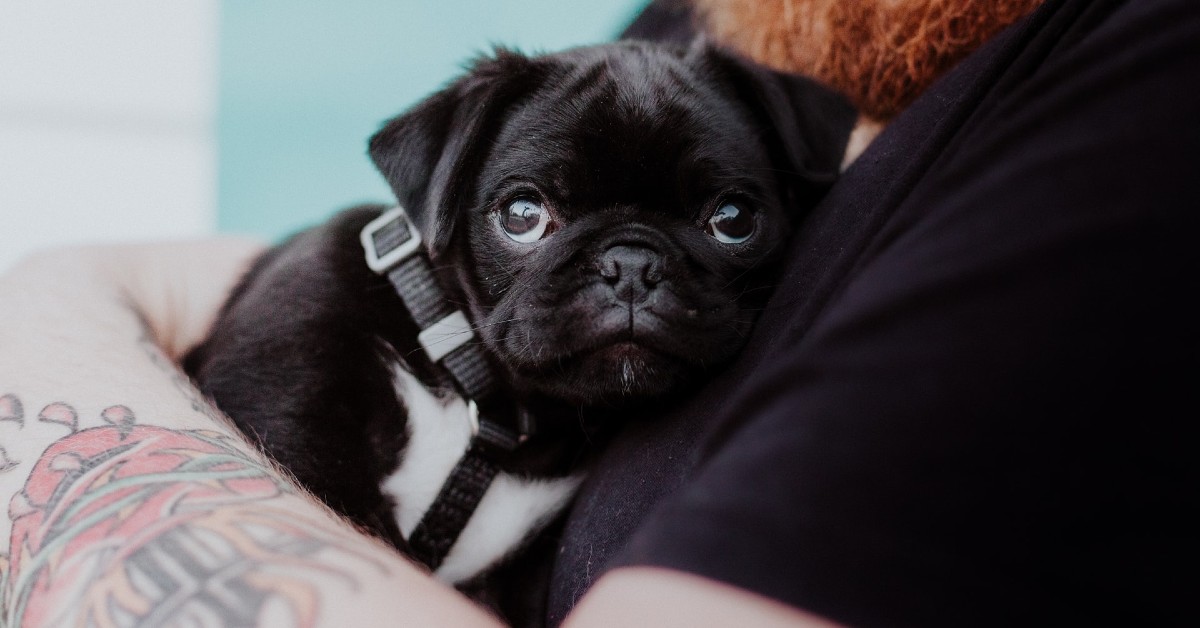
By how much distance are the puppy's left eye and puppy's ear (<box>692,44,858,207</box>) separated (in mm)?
159

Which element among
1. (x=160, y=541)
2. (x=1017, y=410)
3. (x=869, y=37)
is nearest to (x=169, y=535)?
(x=160, y=541)

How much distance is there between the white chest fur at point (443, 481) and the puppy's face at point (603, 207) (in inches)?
7.7

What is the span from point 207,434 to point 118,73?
4.86m

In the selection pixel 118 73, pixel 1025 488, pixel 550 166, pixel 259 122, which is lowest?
pixel 259 122

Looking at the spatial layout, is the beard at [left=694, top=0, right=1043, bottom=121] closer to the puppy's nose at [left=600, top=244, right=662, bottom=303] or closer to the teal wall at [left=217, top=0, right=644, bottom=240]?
Result: the puppy's nose at [left=600, top=244, right=662, bottom=303]

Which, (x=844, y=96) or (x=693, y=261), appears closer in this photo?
(x=693, y=261)

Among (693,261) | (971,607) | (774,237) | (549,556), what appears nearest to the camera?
(971,607)

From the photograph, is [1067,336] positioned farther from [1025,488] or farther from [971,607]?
[971,607]

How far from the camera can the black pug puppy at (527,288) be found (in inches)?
65.4

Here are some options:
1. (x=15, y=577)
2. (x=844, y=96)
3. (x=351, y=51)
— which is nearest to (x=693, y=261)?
(x=844, y=96)

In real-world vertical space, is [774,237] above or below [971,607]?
below

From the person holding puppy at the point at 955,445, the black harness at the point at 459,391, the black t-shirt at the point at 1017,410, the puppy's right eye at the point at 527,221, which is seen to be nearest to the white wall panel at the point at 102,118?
the black harness at the point at 459,391

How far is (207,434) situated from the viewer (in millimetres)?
1402

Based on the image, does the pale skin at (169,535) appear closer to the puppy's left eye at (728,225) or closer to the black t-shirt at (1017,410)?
the black t-shirt at (1017,410)
